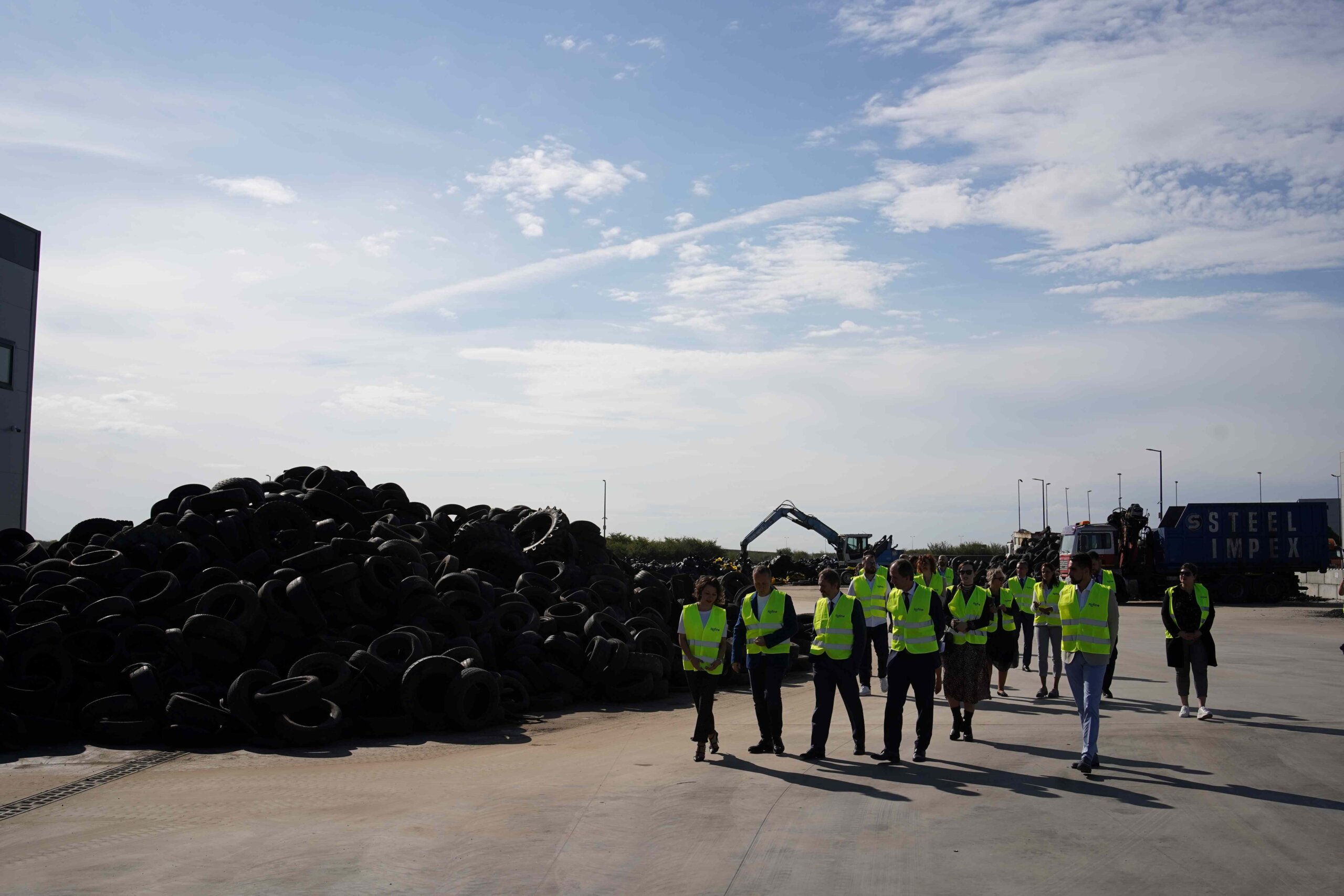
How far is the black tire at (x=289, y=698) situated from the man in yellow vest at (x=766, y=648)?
494cm

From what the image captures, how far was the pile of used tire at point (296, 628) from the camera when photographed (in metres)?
11.9

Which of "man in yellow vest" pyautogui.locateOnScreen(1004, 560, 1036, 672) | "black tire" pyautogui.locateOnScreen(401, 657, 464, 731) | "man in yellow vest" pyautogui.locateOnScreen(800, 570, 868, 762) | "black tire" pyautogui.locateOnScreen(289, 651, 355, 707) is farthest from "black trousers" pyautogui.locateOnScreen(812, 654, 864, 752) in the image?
"man in yellow vest" pyautogui.locateOnScreen(1004, 560, 1036, 672)

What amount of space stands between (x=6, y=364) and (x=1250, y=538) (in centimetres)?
4419

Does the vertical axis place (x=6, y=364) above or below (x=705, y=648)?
above

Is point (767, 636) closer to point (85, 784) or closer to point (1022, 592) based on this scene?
point (85, 784)

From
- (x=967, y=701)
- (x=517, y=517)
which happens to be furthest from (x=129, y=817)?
(x=517, y=517)

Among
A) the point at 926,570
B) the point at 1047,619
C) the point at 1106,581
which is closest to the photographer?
the point at 1106,581

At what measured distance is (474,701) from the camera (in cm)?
1281

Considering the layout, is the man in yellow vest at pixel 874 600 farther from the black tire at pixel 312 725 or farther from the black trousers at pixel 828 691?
the black tire at pixel 312 725

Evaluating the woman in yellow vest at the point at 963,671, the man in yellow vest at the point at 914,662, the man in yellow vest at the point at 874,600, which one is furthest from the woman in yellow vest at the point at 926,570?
the man in yellow vest at the point at 914,662

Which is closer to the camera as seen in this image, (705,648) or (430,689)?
(705,648)

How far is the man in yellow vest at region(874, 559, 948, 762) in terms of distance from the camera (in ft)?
31.3

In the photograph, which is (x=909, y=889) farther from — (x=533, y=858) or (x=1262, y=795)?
(x=1262, y=795)

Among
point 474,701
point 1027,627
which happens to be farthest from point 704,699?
point 1027,627
